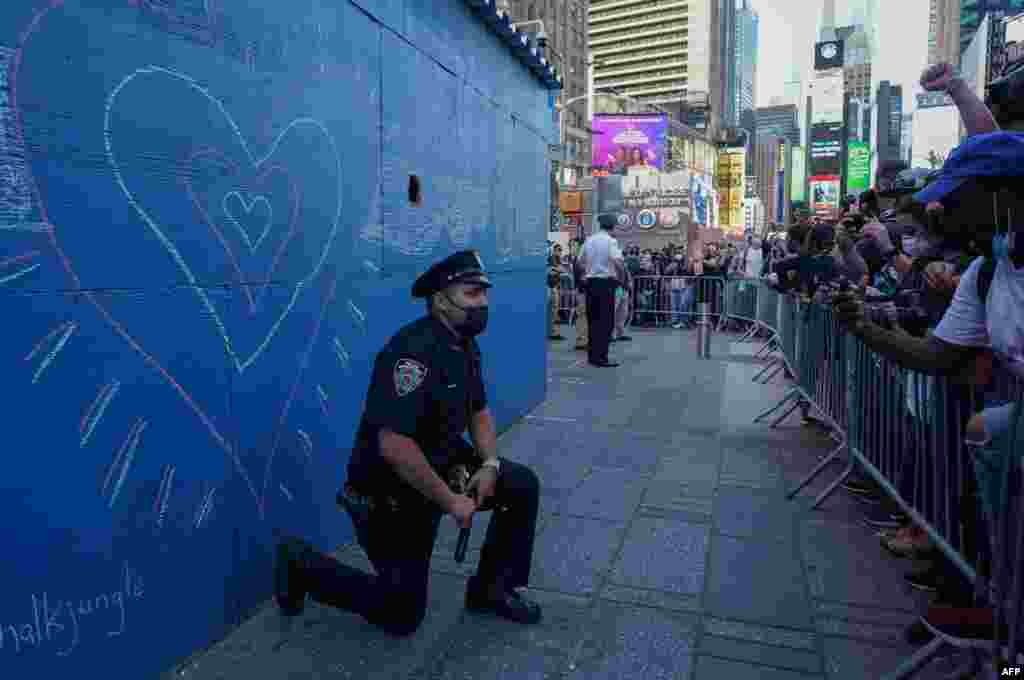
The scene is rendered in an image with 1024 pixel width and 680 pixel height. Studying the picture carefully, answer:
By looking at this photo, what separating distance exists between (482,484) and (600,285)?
26.3 feet

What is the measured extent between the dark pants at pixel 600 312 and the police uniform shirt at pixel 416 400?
773 cm

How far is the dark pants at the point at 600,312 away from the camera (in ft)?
36.2

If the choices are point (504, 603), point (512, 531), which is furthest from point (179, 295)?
point (504, 603)

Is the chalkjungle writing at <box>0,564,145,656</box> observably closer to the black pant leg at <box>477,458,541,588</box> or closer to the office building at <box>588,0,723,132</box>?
the black pant leg at <box>477,458,541,588</box>

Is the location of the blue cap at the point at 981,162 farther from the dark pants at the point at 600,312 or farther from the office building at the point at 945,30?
the office building at the point at 945,30

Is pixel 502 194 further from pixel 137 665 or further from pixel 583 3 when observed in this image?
pixel 583 3

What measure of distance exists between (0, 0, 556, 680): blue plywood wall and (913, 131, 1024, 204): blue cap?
2582 millimetres

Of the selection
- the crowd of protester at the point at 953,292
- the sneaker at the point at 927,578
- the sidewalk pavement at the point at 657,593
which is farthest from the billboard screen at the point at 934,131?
the sneaker at the point at 927,578

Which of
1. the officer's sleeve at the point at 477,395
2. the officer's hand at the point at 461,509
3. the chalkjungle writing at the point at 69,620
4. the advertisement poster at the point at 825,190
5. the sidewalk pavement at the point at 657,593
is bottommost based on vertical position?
the sidewalk pavement at the point at 657,593

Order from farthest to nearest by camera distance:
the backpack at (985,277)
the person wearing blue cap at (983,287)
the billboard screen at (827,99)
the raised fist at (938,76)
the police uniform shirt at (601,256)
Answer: the billboard screen at (827,99)
the police uniform shirt at (601,256)
the raised fist at (938,76)
the backpack at (985,277)
the person wearing blue cap at (983,287)

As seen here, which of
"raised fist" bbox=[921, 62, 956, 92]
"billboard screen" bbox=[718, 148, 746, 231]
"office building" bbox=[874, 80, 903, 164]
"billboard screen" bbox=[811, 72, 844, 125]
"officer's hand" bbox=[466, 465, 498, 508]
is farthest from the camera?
"office building" bbox=[874, 80, 903, 164]

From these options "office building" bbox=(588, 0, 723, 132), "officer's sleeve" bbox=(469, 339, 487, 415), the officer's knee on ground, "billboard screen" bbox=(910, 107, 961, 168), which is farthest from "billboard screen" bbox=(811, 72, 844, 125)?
the officer's knee on ground

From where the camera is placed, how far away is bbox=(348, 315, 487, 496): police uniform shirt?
305cm

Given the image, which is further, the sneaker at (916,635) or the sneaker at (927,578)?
the sneaker at (927,578)
